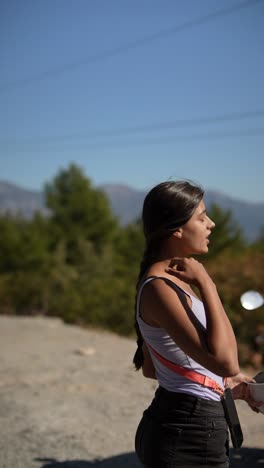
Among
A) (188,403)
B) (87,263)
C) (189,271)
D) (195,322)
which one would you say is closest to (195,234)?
(189,271)

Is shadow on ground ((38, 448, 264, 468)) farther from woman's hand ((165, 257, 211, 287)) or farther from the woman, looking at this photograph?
woman's hand ((165, 257, 211, 287))

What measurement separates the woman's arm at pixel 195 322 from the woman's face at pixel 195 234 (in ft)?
0.35

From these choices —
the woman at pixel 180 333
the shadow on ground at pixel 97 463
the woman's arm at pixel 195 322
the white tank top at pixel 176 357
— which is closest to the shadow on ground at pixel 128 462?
the shadow on ground at pixel 97 463

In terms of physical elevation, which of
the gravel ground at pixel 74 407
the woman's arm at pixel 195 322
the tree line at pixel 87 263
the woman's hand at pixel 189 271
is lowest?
the tree line at pixel 87 263

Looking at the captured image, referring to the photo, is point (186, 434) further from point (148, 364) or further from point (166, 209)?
point (166, 209)

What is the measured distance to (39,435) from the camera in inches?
163

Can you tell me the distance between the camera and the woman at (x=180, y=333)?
1.65 metres

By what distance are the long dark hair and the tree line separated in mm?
4333

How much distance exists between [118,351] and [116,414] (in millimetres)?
2598

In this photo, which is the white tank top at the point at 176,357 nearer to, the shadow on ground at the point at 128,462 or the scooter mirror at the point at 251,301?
the scooter mirror at the point at 251,301

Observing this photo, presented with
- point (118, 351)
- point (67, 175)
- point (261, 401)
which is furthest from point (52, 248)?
point (261, 401)

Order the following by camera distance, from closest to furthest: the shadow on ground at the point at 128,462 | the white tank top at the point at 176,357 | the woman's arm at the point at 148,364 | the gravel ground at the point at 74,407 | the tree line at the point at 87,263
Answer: the white tank top at the point at 176,357 < the woman's arm at the point at 148,364 < the shadow on ground at the point at 128,462 < the gravel ground at the point at 74,407 < the tree line at the point at 87,263

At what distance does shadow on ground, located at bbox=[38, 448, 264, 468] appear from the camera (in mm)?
3529

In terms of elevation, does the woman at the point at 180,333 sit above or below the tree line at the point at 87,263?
above
